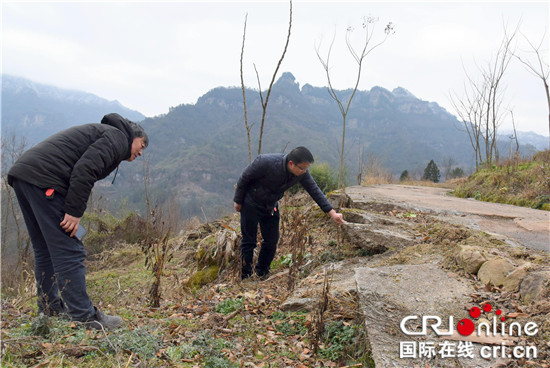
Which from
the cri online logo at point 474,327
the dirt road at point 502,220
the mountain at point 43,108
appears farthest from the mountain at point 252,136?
the cri online logo at point 474,327

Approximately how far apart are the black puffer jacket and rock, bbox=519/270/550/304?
3019 millimetres

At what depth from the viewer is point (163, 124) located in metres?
88.2

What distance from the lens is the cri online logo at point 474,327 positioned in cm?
203

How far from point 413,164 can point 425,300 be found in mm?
87989

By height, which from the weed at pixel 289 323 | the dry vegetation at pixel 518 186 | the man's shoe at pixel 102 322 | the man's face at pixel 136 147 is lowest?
the weed at pixel 289 323

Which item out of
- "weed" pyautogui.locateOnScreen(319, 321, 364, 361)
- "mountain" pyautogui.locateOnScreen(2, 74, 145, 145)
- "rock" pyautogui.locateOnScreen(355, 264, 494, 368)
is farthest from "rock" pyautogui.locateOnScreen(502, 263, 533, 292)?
"mountain" pyautogui.locateOnScreen(2, 74, 145, 145)

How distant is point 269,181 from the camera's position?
386 cm

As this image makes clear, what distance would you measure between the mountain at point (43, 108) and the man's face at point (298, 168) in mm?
108599

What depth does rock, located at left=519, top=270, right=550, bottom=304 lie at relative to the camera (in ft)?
7.21

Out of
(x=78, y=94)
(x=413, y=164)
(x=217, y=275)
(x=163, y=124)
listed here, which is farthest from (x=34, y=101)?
(x=217, y=275)

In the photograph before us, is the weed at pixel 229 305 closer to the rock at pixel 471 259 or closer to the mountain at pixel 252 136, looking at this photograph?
the rock at pixel 471 259

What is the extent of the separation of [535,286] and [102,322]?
3006 mm

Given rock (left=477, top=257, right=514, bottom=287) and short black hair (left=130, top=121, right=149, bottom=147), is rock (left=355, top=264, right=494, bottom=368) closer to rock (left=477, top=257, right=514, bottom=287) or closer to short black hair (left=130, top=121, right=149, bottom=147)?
rock (left=477, top=257, right=514, bottom=287)

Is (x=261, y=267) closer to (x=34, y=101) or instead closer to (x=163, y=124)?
(x=163, y=124)
